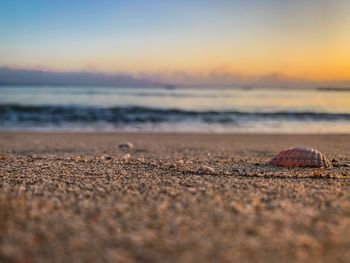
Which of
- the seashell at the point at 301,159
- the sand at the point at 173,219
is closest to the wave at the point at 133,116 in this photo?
the seashell at the point at 301,159

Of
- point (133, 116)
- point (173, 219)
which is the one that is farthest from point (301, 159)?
point (133, 116)

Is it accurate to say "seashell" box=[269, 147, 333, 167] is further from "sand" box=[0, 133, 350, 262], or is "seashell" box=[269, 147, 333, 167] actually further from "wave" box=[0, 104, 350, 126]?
"wave" box=[0, 104, 350, 126]

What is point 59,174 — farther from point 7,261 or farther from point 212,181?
point 7,261

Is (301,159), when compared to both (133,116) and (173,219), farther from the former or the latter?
(133,116)

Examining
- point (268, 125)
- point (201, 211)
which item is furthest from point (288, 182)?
point (268, 125)

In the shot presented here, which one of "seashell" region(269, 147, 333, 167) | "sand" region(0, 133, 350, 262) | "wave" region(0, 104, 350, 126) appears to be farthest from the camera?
"wave" region(0, 104, 350, 126)

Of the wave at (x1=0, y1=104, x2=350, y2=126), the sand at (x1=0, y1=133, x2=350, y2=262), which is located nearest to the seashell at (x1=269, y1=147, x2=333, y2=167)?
the sand at (x1=0, y1=133, x2=350, y2=262)
